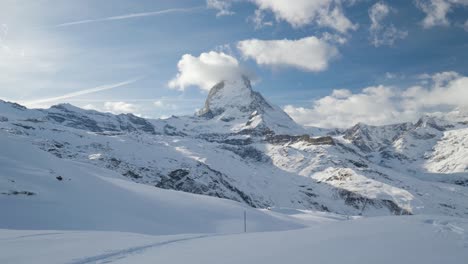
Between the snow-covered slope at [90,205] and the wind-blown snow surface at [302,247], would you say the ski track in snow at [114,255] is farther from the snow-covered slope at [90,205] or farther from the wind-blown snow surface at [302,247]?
the snow-covered slope at [90,205]

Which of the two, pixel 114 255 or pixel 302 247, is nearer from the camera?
pixel 302 247

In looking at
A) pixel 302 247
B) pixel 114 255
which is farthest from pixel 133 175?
pixel 302 247

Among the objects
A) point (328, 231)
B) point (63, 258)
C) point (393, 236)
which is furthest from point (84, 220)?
point (393, 236)

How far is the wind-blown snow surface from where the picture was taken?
10.8 meters

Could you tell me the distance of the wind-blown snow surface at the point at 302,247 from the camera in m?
10.8

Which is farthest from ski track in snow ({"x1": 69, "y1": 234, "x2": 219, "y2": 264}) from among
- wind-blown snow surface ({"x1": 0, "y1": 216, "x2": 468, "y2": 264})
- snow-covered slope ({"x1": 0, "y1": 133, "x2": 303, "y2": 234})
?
snow-covered slope ({"x1": 0, "y1": 133, "x2": 303, "y2": 234})

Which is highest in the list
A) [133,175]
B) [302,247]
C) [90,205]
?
[302,247]

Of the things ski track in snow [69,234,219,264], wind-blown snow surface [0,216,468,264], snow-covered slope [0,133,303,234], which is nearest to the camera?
wind-blown snow surface [0,216,468,264]

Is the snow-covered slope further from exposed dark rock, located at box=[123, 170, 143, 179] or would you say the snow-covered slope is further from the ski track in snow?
exposed dark rock, located at box=[123, 170, 143, 179]

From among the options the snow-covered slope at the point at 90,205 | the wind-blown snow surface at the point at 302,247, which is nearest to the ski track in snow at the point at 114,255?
the wind-blown snow surface at the point at 302,247

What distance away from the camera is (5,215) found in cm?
2788

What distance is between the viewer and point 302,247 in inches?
484

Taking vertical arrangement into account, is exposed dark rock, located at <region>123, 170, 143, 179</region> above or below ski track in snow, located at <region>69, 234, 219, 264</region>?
below

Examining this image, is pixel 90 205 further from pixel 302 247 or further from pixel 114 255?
pixel 302 247
